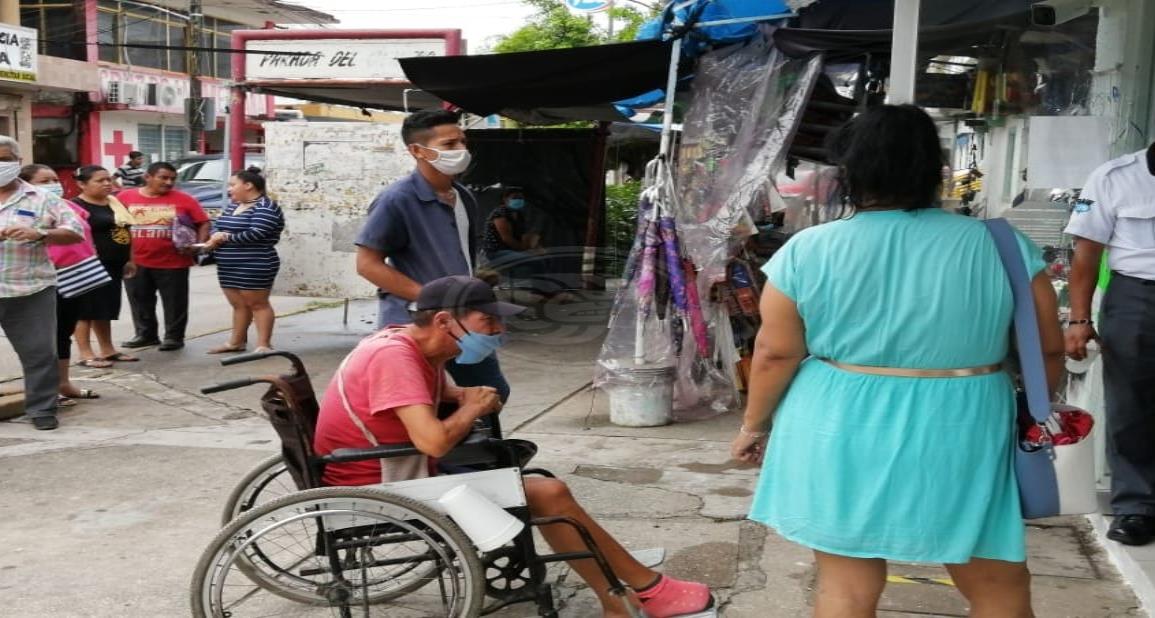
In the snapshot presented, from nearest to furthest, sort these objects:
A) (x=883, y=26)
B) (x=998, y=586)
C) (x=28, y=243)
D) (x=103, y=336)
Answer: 1. (x=998, y=586)
2. (x=28, y=243)
3. (x=883, y=26)
4. (x=103, y=336)

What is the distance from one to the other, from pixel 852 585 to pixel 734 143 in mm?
4654

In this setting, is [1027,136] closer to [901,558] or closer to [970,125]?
[970,125]

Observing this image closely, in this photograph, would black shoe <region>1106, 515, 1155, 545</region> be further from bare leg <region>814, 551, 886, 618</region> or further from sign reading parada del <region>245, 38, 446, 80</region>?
sign reading parada del <region>245, 38, 446, 80</region>

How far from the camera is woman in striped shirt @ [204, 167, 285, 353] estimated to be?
8852 millimetres

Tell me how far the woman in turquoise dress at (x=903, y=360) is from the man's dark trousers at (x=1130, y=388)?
173cm

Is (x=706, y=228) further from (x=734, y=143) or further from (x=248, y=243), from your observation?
(x=248, y=243)

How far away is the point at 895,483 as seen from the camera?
2.51 m

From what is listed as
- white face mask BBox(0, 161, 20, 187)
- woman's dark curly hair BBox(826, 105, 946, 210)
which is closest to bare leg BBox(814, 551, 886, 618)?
woman's dark curly hair BBox(826, 105, 946, 210)

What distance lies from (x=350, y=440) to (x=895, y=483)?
5.25 ft

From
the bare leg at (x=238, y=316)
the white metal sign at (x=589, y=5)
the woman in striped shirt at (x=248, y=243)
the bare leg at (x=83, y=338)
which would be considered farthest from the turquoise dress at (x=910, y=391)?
the white metal sign at (x=589, y=5)

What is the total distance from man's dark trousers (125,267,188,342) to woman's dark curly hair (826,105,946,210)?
25.3 ft

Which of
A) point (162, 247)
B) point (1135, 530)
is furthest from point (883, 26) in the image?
point (162, 247)

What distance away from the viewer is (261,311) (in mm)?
9125

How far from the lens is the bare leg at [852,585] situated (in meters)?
2.61
